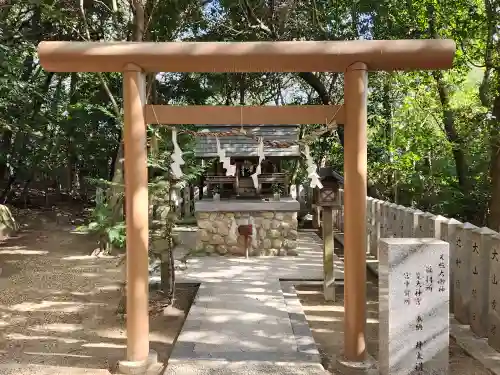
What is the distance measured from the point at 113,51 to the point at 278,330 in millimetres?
3539

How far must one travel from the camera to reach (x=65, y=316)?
617 cm

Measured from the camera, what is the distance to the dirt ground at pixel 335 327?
4.32 m

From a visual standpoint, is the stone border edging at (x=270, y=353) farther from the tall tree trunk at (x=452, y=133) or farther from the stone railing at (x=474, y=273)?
the tall tree trunk at (x=452, y=133)

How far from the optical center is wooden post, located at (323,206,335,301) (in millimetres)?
6516

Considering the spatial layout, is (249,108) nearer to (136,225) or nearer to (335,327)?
(136,225)

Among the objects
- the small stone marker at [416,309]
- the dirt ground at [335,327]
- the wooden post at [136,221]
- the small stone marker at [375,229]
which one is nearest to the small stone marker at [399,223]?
the dirt ground at [335,327]

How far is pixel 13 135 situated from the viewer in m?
15.9

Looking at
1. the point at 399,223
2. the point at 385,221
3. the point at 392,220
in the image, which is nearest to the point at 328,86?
the point at 385,221

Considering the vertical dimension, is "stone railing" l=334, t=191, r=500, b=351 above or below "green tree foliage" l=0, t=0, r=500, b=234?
below

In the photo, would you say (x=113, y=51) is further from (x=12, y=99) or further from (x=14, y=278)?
(x=12, y=99)

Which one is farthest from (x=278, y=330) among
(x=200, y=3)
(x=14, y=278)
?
(x=200, y=3)

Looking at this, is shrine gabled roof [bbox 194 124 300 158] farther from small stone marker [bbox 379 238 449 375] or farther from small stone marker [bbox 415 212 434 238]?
small stone marker [bbox 379 238 449 375]

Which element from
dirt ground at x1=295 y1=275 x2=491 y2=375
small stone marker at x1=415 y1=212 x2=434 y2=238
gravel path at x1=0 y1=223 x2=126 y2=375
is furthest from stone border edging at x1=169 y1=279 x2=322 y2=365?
small stone marker at x1=415 y1=212 x2=434 y2=238

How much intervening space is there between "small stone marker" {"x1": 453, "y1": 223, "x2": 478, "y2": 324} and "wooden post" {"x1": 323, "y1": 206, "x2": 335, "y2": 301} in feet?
5.62
